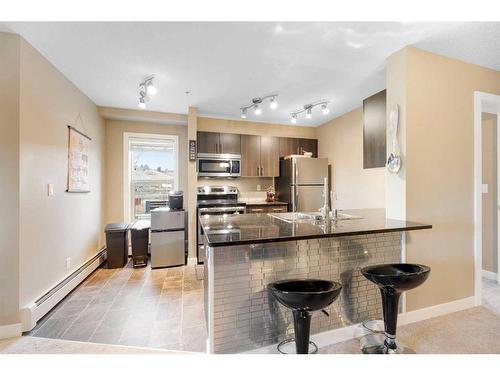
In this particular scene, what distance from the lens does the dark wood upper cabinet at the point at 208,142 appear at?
13.8 ft

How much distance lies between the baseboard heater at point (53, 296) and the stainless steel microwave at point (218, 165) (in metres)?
2.15

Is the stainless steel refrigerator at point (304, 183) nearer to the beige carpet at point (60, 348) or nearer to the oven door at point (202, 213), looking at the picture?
the oven door at point (202, 213)

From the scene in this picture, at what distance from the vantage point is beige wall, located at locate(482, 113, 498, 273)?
3.13 meters

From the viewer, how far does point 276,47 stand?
216 centimetres

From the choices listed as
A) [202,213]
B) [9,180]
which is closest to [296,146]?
[202,213]

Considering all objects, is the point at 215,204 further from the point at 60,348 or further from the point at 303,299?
the point at 303,299

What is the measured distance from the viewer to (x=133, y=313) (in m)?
2.39

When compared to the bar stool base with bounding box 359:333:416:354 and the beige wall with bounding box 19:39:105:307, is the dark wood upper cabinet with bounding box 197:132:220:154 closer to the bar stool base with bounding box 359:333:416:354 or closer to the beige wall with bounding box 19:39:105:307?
the beige wall with bounding box 19:39:105:307

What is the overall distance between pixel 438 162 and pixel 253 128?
3063 millimetres

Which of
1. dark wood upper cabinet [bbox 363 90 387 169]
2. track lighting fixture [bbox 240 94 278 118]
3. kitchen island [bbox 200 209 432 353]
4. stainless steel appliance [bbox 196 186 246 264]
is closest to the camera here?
kitchen island [bbox 200 209 432 353]

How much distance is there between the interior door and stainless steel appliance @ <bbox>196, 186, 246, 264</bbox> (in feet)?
3.13

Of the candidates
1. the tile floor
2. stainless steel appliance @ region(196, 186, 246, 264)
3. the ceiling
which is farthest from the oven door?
the ceiling

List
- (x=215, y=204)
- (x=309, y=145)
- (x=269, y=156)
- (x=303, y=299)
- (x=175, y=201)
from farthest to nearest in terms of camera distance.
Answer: (x=309, y=145), (x=269, y=156), (x=215, y=204), (x=175, y=201), (x=303, y=299)

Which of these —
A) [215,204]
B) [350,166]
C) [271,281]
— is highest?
[350,166]
